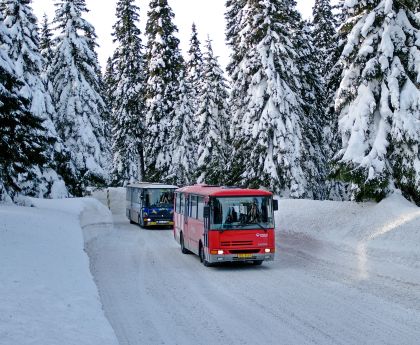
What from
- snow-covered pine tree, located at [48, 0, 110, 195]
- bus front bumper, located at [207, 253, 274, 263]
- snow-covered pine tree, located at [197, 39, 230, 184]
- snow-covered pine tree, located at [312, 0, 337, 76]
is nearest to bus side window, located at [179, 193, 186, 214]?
bus front bumper, located at [207, 253, 274, 263]

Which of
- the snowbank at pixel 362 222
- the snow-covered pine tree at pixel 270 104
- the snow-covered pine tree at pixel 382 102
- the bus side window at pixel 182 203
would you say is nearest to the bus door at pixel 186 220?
the bus side window at pixel 182 203

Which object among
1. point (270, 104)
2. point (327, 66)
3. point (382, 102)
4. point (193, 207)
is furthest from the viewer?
point (327, 66)

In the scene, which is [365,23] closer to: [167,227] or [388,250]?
[388,250]

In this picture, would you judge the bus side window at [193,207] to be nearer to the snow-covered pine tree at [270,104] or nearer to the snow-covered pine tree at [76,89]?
the snow-covered pine tree at [270,104]

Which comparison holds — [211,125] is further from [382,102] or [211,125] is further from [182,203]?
[382,102]

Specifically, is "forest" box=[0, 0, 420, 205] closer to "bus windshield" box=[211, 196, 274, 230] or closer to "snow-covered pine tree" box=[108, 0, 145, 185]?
"snow-covered pine tree" box=[108, 0, 145, 185]

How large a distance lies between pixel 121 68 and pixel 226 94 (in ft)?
38.9

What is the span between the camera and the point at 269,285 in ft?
43.3

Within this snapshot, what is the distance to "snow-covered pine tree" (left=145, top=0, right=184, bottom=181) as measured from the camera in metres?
46.9

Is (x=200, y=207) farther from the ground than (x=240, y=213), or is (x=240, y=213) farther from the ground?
(x=200, y=207)

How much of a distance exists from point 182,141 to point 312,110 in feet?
42.3

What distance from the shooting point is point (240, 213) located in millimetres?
16375

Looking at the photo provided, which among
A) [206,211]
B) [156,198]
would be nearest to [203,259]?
[206,211]

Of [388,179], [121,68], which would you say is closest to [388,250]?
[388,179]
